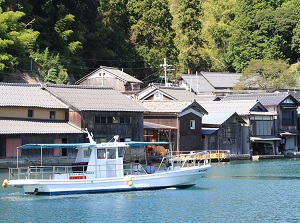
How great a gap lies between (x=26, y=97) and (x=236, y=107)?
23.0 meters

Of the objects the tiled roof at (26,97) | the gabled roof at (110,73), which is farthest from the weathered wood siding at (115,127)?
the gabled roof at (110,73)

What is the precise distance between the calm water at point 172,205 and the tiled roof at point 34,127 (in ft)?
42.2

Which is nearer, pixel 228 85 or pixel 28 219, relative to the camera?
pixel 28 219

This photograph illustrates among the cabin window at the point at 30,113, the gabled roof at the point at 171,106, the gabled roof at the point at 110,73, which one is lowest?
the cabin window at the point at 30,113

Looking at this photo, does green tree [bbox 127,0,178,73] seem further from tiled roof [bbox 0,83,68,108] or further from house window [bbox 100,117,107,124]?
tiled roof [bbox 0,83,68,108]

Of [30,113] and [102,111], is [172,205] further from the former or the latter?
[102,111]

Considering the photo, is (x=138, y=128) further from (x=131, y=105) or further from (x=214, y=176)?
(x=214, y=176)

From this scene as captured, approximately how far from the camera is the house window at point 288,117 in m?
74.5

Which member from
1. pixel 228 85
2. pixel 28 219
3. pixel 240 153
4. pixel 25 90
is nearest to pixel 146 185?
pixel 28 219

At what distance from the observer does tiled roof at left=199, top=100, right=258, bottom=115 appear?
230 ft

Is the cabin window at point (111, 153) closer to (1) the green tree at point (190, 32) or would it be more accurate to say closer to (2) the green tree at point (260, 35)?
(1) the green tree at point (190, 32)

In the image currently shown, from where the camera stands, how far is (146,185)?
38375mm

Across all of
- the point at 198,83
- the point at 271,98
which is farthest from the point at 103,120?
the point at 198,83

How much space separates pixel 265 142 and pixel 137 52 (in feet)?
73.4
